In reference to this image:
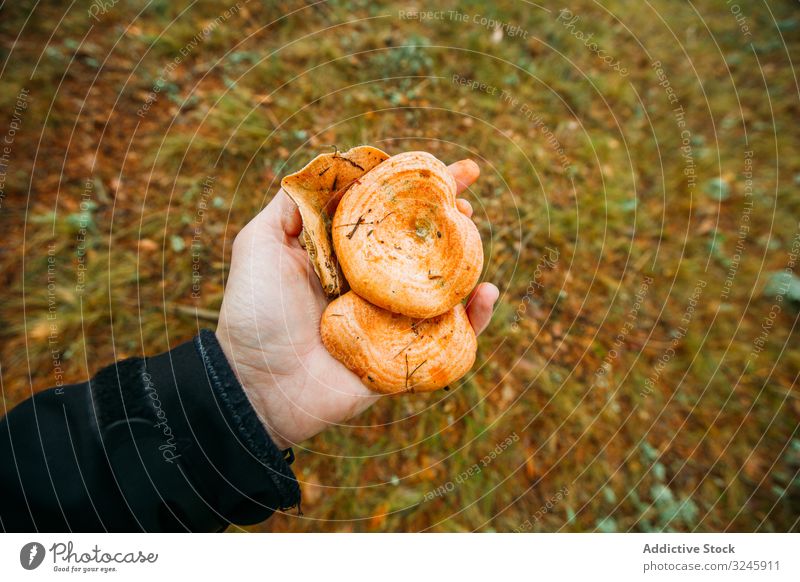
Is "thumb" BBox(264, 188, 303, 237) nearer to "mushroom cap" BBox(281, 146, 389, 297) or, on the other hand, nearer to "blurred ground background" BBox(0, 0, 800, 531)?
"mushroom cap" BBox(281, 146, 389, 297)

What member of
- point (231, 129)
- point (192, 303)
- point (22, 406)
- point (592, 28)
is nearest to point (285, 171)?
point (231, 129)

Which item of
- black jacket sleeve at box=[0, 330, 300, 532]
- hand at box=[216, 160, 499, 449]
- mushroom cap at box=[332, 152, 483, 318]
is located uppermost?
mushroom cap at box=[332, 152, 483, 318]

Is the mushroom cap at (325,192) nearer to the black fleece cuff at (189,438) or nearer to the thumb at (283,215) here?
the thumb at (283,215)

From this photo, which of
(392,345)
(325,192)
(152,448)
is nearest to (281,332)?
(392,345)

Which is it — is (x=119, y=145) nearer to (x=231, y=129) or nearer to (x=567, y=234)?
(x=231, y=129)

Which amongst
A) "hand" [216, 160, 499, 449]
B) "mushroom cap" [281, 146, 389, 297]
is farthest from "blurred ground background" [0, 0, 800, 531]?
"mushroom cap" [281, 146, 389, 297]

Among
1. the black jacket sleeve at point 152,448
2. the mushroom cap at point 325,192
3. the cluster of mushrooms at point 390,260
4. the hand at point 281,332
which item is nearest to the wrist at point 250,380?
the hand at point 281,332
